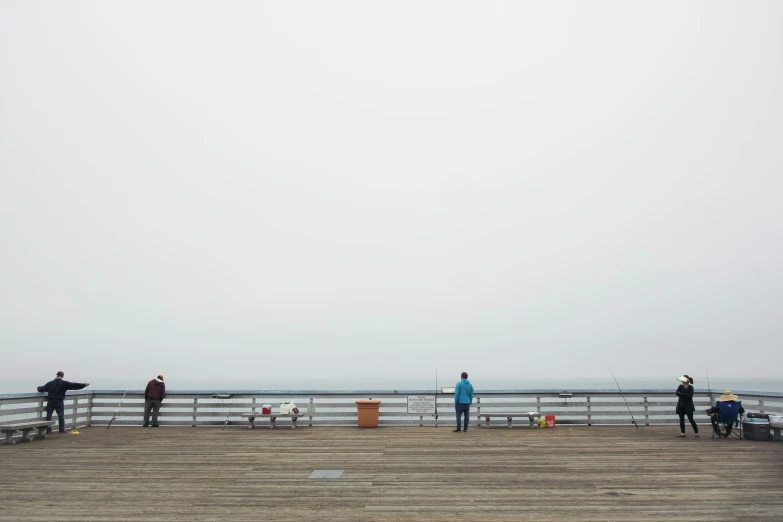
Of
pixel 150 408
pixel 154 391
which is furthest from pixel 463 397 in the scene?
pixel 150 408

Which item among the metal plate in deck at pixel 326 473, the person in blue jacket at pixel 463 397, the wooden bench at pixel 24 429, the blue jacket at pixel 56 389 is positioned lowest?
the metal plate in deck at pixel 326 473

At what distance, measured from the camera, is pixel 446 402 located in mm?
19516

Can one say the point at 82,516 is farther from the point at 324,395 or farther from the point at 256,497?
the point at 324,395

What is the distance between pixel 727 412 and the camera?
15203 millimetres

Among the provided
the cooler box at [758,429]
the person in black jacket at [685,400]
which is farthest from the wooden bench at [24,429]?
the cooler box at [758,429]

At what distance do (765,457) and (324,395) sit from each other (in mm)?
12265

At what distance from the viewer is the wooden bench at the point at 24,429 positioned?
48.2 ft

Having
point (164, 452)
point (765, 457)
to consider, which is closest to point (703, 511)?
point (765, 457)

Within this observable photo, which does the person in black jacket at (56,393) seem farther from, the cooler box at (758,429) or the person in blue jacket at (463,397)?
the cooler box at (758,429)

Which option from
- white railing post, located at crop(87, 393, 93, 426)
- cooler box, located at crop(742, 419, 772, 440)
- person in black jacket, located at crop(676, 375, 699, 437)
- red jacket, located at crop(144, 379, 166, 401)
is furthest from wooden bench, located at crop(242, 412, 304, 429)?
cooler box, located at crop(742, 419, 772, 440)

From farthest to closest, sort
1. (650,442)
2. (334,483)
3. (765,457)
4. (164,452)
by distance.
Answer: (650,442) → (164,452) → (765,457) → (334,483)

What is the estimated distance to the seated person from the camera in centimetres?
1514

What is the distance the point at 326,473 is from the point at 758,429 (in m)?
11.2

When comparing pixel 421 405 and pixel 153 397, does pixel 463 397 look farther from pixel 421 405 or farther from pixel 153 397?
pixel 153 397
